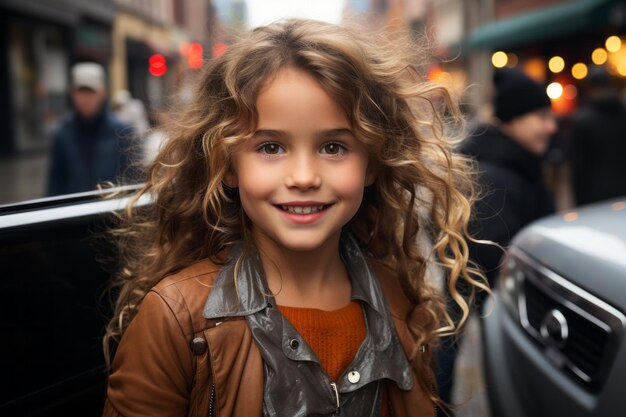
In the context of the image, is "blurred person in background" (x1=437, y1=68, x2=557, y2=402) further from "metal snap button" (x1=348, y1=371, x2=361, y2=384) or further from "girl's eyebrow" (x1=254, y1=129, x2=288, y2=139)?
"girl's eyebrow" (x1=254, y1=129, x2=288, y2=139)

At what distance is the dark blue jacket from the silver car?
3.45 metres

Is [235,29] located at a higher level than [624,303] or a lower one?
higher

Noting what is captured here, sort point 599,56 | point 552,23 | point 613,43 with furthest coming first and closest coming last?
point 552,23 → point 599,56 → point 613,43

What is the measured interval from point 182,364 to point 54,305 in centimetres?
40

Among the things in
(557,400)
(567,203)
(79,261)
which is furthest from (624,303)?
(567,203)

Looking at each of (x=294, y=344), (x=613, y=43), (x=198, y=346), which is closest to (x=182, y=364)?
(x=198, y=346)

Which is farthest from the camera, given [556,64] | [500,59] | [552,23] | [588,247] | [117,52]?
[117,52]

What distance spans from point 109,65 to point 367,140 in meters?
27.5

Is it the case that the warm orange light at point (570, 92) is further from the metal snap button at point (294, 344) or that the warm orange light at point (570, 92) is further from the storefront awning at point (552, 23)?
the metal snap button at point (294, 344)

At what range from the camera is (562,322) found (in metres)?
2.51

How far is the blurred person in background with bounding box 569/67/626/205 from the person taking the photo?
20.0 feet

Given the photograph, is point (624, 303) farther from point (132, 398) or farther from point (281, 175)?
point (132, 398)

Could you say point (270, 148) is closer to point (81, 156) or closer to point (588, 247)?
point (588, 247)

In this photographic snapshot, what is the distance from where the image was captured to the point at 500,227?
3385 millimetres
